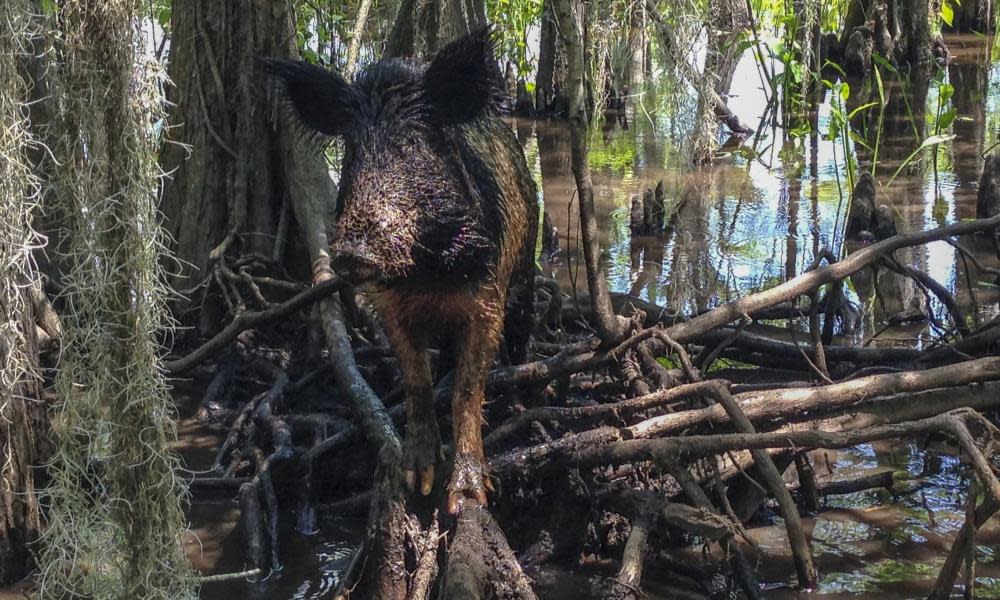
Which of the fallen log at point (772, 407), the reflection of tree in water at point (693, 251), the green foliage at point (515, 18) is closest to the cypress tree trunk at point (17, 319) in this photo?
the fallen log at point (772, 407)

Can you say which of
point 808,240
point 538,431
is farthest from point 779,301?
point 808,240

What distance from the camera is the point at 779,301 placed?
546cm

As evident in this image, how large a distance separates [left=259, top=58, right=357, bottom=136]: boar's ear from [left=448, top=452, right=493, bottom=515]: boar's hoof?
139cm

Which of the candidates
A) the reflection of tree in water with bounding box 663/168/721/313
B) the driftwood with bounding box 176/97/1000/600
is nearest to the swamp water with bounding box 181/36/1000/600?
the reflection of tree in water with bounding box 663/168/721/313

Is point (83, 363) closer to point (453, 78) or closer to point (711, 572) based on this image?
point (453, 78)

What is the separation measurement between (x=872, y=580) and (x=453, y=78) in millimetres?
2681

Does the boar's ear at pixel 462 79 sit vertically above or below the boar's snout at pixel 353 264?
above

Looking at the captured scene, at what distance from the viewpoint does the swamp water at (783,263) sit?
4.65 metres

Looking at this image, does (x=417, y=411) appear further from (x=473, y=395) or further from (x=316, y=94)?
(x=316, y=94)

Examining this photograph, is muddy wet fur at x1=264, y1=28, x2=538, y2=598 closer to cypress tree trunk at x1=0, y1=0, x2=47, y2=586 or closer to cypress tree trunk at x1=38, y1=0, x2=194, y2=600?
cypress tree trunk at x1=38, y1=0, x2=194, y2=600

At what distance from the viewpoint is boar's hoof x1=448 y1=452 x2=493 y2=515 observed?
4.21 m

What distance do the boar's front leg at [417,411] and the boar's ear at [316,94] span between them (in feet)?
2.76

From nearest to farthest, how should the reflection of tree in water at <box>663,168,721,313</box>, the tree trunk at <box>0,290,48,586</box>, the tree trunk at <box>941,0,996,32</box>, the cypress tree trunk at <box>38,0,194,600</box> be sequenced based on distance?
the cypress tree trunk at <box>38,0,194,600</box>, the tree trunk at <box>0,290,48,586</box>, the reflection of tree in water at <box>663,168,721,313</box>, the tree trunk at <box>941,0,996,32</box>

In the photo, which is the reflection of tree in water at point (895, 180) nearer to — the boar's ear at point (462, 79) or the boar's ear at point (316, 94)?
the boar's ear at point (462, 79)
